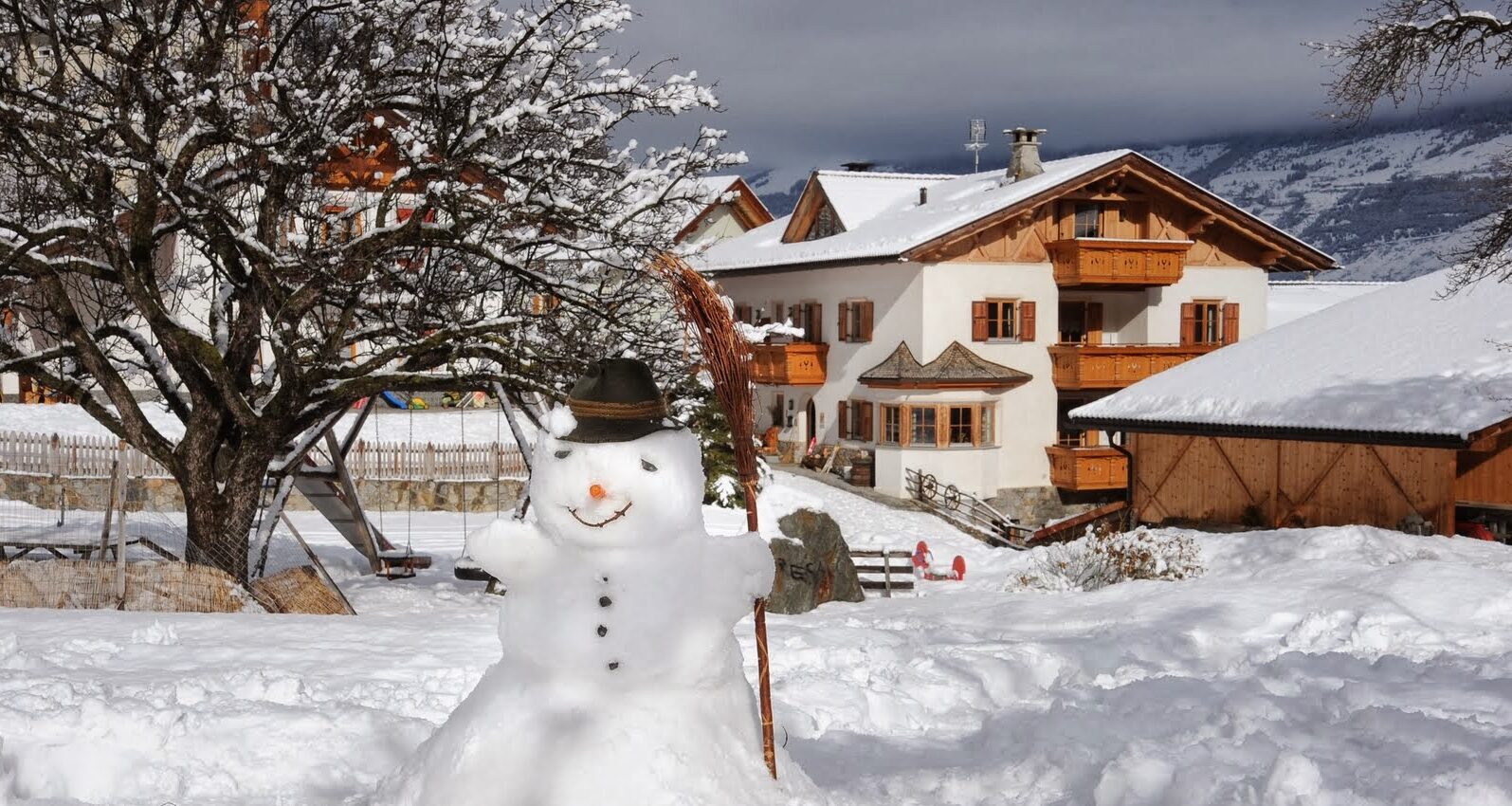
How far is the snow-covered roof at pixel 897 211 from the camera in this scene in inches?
1228

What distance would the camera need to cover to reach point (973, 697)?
27.9 ft

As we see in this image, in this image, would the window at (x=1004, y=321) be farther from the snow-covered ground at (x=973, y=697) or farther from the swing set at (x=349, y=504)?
the snow-covered ground at (x=973, y=697)

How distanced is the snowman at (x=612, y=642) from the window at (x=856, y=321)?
1109 inches

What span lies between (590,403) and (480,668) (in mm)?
3779

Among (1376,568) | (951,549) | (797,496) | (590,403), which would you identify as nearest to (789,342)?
(951,549)

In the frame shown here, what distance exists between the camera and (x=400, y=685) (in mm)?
7777

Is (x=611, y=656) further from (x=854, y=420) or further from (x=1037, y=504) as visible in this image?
(x=854, y=420)

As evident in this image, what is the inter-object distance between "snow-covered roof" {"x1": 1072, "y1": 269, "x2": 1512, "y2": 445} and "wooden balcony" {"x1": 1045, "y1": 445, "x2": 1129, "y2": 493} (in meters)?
6.44

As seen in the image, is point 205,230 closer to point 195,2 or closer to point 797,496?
point 195,2

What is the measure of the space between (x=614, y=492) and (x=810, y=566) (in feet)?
40.6

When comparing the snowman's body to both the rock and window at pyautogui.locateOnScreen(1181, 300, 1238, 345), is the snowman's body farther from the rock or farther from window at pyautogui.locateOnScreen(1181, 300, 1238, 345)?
window at pyautogui.locateOnScreen(1181, 300, 1238, 345)


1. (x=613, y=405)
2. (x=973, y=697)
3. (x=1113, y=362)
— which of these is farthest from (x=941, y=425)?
(x=613, y=405)

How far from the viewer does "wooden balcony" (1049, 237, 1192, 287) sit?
1242 inches

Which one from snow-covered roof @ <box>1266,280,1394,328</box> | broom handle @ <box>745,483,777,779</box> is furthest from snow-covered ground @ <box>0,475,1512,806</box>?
snow-covered roof @ <box>1266,280,1394,328</box>
